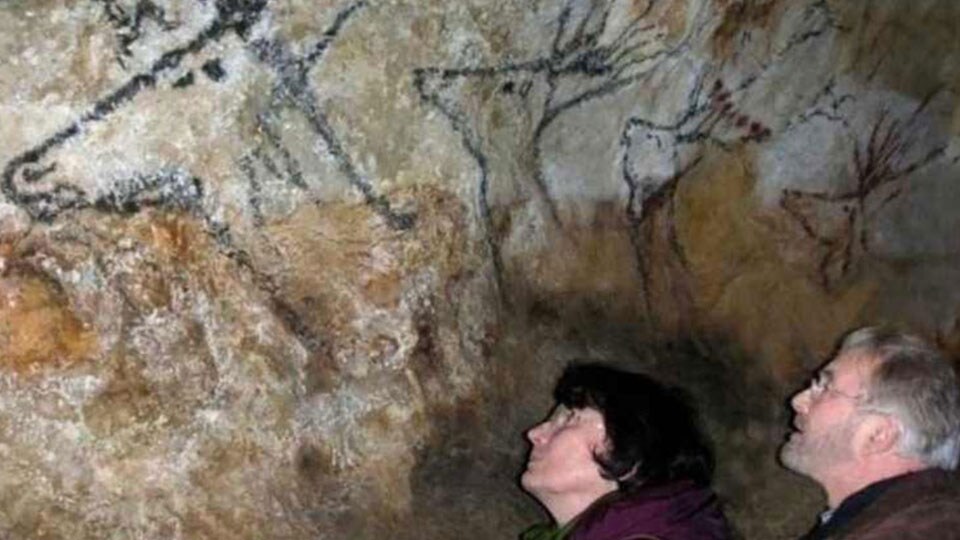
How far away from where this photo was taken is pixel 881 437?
7.93ft

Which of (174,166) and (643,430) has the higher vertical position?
(174,166)

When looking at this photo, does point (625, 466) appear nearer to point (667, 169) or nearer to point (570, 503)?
point (570, 503)

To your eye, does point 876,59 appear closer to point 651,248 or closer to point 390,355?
point 651,248

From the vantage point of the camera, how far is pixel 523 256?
3.66 metres

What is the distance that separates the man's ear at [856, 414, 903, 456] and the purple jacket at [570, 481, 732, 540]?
0.29 m

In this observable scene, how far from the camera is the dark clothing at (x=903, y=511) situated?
2.24 meters

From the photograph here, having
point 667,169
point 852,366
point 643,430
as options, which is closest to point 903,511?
point 852,366

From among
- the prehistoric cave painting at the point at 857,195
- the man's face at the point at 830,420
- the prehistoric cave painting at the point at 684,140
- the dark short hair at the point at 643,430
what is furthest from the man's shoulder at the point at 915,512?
the prehistoric cave painting at the point at 857,195

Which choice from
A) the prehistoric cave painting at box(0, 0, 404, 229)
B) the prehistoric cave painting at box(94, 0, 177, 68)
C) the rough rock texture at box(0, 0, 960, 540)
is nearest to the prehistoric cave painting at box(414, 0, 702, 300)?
the rough rock texture at box(0, 0, 960, 540)

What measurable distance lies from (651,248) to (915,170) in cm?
116

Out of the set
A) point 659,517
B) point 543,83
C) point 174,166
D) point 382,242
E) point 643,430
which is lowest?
point 659,517

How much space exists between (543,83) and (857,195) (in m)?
1.45

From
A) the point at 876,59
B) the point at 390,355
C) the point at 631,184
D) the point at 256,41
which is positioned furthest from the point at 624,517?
the point at 876,59

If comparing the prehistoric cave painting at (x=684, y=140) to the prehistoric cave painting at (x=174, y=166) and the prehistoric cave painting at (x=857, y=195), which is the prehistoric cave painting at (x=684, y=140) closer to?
the prehistoric cave painting at (x=857, y=195)
